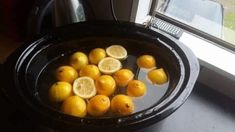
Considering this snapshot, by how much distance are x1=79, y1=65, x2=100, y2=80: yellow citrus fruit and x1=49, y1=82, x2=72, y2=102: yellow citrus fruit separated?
0.18ft

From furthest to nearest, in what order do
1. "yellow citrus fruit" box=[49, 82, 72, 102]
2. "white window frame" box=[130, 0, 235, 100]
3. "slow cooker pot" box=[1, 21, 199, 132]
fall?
"white window frame" box=[130, 0, 235, 100], "yellow citrus fruit" box=[49, 82, 72, 102], "slow cooker pot" box=[1, 21, 199, 132]

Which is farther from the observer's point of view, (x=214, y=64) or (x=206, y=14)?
(x=206, y=14)

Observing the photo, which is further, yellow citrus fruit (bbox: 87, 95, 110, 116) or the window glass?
the window glass

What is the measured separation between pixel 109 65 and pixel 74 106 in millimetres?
152

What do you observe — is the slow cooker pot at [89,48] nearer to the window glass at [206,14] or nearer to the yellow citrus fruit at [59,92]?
the yellow citrus fruit at [59,92]

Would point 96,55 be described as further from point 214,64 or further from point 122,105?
point 214,64

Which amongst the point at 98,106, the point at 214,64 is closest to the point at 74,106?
the point at 98,106

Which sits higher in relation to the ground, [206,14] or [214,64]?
[206,14]

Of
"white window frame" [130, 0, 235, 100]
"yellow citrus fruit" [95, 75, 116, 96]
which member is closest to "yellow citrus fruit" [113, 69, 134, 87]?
"yellow citrus fruit" [95, 75, 116, 96]

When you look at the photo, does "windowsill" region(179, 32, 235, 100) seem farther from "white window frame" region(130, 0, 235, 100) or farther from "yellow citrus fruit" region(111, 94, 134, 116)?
"yellow citrus fruit" region(111, 94, 134, 116)

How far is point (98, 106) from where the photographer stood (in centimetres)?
60

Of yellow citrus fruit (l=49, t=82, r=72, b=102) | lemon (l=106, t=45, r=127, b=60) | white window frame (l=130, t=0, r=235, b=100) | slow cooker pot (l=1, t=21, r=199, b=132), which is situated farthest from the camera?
white window frame (l=130, t=0, r=235, b=100)

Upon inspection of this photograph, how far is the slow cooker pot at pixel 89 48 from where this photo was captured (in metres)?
0.52

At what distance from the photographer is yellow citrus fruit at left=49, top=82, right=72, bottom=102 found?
2.05 ft
